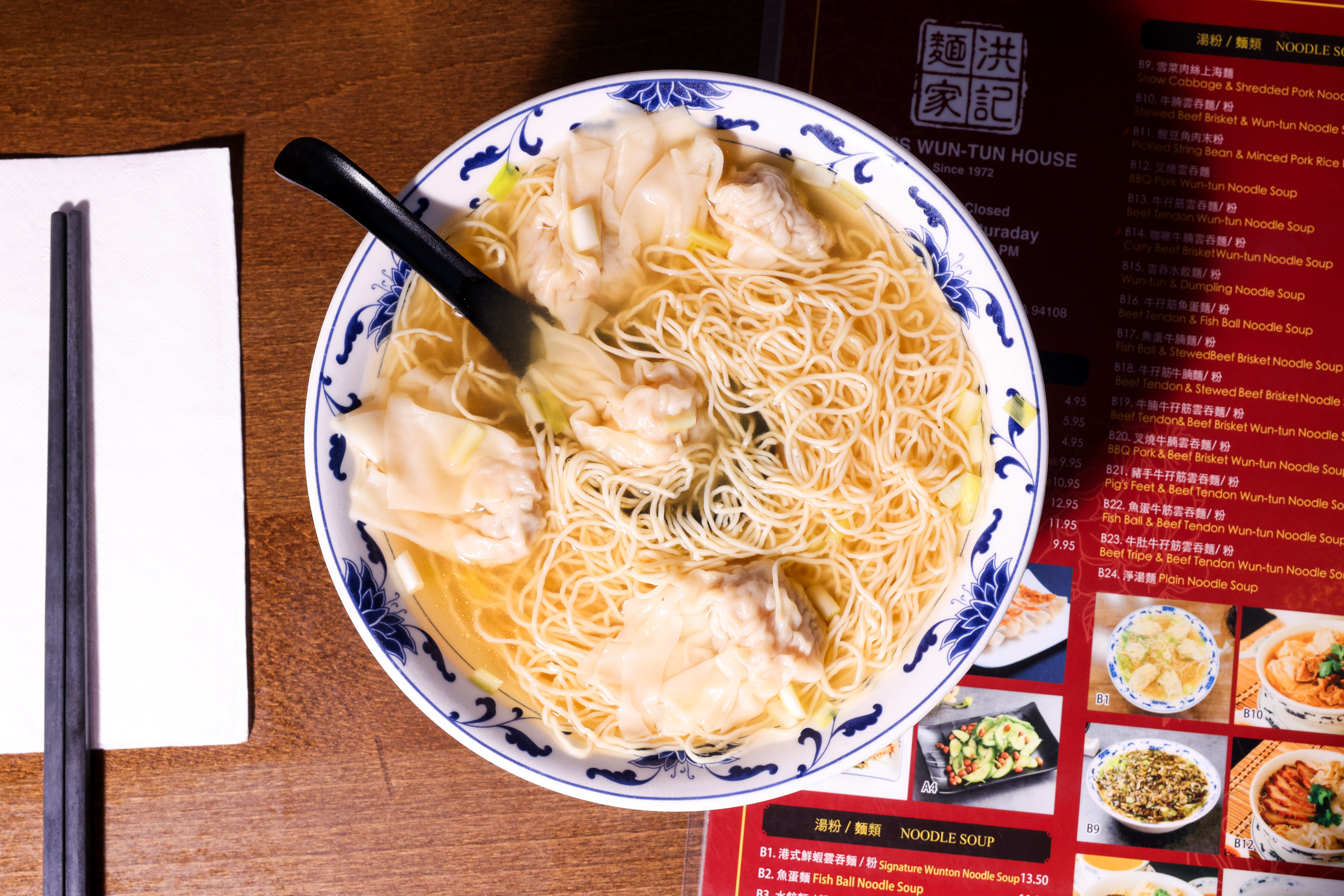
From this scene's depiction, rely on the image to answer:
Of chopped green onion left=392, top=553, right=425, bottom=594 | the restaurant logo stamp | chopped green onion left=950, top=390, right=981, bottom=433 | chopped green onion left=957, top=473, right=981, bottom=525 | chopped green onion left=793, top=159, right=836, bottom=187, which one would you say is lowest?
chopped green onion left=392, top=553, right=425, bottom=594

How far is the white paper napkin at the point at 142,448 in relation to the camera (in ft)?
5.44

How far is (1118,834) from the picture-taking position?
1673 millimetres

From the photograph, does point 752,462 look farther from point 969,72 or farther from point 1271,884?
point 1271,884

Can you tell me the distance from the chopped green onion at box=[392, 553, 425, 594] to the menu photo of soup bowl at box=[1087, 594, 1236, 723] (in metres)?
1.47

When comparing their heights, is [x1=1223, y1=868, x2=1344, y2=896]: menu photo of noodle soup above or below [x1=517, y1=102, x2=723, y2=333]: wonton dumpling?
below

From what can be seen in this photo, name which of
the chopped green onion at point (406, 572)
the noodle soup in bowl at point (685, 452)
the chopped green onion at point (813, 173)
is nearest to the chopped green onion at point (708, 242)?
the noodle soup in bowl at point (685, 452)

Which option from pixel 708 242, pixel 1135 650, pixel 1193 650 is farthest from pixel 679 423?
pixel 1193 650

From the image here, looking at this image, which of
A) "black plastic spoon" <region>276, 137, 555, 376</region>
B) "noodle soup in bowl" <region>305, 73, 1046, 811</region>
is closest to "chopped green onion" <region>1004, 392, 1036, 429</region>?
"noodle soup in bowl" <region>305, 73, 1046, 811</region>

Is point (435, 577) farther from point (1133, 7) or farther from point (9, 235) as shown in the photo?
point (1133, 7)

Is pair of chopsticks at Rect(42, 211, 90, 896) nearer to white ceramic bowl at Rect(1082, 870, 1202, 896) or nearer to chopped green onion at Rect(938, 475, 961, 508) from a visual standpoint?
chopped green onion at Rect(938, 475, 961, 508)

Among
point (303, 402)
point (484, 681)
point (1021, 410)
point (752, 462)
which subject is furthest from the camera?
point (303, 402)

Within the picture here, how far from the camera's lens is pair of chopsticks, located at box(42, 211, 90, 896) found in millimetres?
1625

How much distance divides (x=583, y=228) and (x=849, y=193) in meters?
0.52

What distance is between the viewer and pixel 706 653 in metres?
1.45
